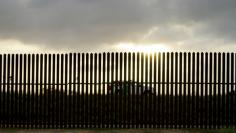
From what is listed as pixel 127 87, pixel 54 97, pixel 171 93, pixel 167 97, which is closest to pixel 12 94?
pixel 54 97

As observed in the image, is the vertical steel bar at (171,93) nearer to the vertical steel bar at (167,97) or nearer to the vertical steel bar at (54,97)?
the vertical steel bar at (167,97)

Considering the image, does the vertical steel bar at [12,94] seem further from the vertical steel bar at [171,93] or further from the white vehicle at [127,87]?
the vertical steel bar at [171,93]

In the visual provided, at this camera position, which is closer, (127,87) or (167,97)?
(167,97)

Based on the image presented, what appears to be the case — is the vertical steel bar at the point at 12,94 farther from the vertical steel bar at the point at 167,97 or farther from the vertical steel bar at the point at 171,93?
the vertical steel bar at the point at 171,93

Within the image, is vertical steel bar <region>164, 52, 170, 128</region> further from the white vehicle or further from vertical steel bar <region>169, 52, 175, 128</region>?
the white vehicle

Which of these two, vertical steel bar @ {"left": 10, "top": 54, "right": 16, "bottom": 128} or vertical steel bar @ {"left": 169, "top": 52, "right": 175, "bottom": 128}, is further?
vertical steel bar @ {"left": 10, "top": 54, "right": 16, "bottom": 128}

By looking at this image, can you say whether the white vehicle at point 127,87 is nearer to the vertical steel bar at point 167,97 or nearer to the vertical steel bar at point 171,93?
the vertical steel bar at point 167,97

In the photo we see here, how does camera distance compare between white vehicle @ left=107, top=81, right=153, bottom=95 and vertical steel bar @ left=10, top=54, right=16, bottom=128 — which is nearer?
white vehicle @ left=107, top=81, right=153, bottom=95

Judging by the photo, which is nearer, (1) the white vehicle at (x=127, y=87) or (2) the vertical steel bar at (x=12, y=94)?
(1) the white vehicle at (x=127, y=87)

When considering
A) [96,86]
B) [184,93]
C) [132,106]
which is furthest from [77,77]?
[184,93]

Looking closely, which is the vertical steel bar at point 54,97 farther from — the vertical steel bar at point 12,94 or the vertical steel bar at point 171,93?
the vertical steel bar at point 171,93

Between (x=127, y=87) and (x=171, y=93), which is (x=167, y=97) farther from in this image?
(x=127, y=87)

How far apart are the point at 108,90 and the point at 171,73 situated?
7.70 feet

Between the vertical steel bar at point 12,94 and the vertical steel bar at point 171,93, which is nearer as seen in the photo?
the vertical steel bar at point 171,93
